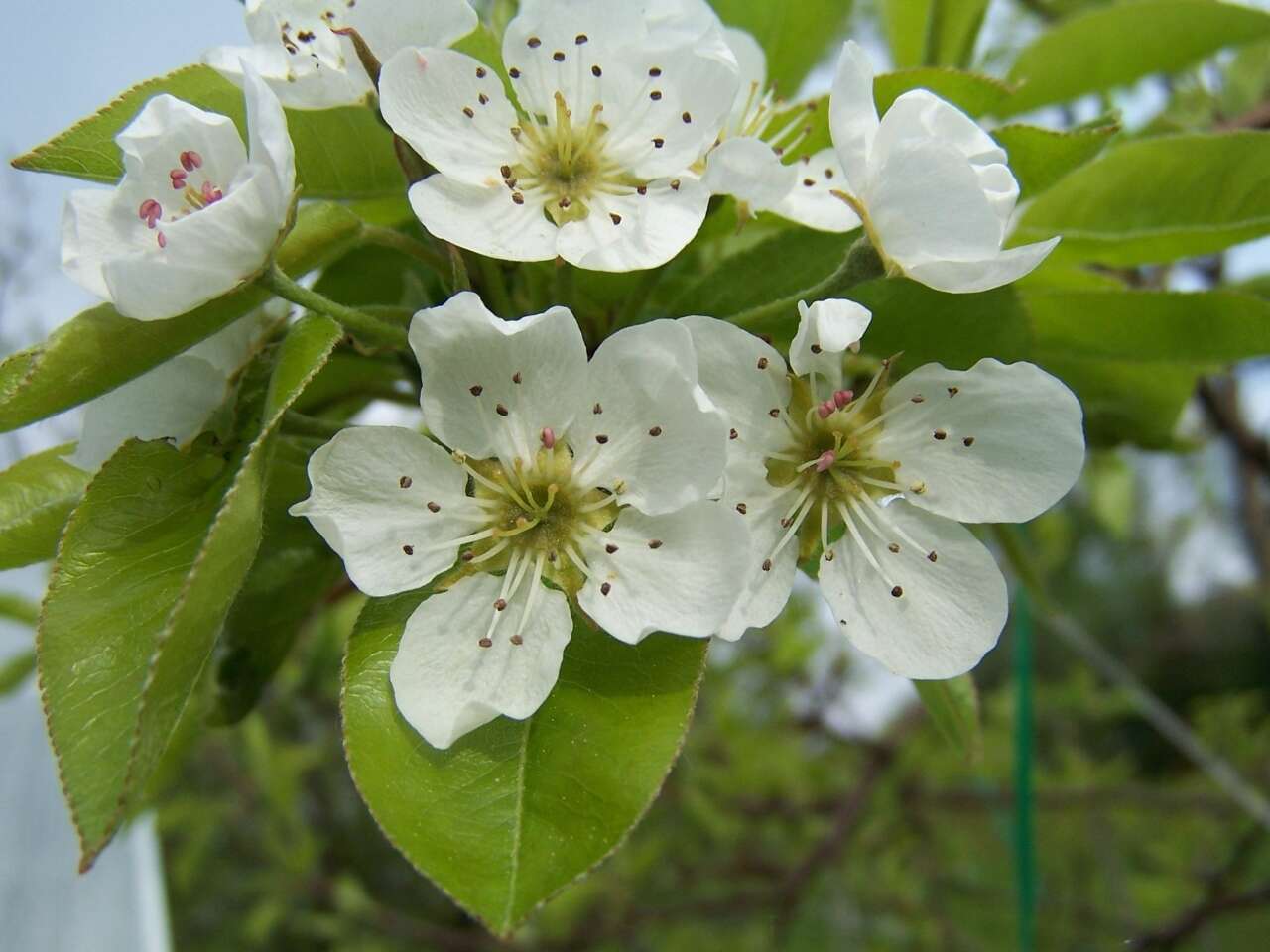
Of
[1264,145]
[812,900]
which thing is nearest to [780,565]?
[1264,145]

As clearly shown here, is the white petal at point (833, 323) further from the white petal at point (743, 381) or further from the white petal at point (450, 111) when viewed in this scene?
the white petal at point (450, 111)

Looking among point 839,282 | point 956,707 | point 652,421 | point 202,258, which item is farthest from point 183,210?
point 956,707

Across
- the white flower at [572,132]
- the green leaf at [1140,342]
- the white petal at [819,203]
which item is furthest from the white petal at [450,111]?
the green leaf at [1140,342]

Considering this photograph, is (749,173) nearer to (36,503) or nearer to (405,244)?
(405,244)

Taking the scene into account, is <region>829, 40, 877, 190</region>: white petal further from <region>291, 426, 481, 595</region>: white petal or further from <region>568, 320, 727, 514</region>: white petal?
<region>291, 426, 481, 595</region>: white petal

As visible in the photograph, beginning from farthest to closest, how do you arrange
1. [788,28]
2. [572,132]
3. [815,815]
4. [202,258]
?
[815,815]
[788,28]
[572,132]
[202,258]

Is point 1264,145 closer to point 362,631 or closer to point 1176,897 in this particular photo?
point 362,631

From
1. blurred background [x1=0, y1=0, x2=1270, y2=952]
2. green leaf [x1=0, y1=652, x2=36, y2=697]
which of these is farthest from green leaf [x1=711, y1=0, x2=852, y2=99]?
green leaf [x1=0, y1=652, x2=36, y2=697]

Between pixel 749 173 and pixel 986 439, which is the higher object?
pixel 749 173
